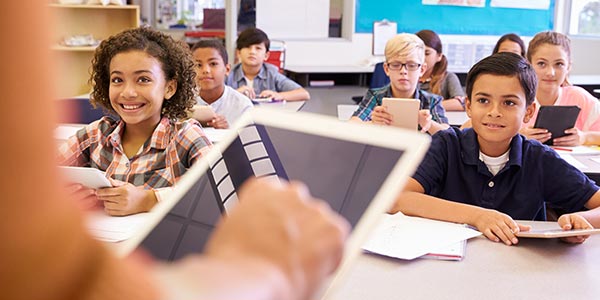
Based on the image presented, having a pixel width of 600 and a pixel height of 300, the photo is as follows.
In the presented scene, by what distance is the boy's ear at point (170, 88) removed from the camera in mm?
2169

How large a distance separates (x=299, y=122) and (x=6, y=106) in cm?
43

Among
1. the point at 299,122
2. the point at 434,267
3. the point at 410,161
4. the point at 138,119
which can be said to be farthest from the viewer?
the point at 138,119

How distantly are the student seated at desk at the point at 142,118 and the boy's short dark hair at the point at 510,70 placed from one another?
98 cm

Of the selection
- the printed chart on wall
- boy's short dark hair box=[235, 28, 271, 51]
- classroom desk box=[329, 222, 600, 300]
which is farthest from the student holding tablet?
the printed chart on wall

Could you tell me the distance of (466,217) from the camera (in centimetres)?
173

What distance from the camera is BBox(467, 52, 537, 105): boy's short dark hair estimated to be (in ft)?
7.08

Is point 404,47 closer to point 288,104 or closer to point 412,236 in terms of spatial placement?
point 288,104

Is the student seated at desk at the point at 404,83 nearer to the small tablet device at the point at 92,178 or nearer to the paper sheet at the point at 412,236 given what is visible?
the paper sheet at the point at 412,236

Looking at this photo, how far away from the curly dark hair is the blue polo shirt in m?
0.84

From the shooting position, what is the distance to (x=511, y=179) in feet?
6.68

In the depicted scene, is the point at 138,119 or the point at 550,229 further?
the point at 138,119

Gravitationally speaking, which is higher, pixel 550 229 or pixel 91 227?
pixel 91 227

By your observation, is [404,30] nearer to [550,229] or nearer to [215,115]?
[215,115]

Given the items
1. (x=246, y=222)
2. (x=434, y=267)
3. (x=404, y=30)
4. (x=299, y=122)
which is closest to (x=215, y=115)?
(x=434, y=267)
